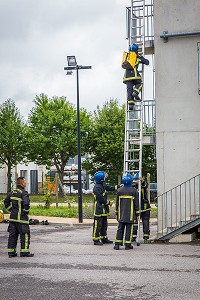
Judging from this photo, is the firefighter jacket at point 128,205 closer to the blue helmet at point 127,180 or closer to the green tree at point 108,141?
the blue helmet at point 127,180

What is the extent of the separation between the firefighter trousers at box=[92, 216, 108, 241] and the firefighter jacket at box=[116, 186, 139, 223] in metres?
0.78

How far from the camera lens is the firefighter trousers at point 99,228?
13.6 m

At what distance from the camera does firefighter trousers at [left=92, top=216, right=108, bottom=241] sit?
1362 centimetres

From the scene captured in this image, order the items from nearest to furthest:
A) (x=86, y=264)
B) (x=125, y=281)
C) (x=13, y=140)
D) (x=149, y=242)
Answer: (x=125, y=281) → (x=86, y=264) → (x=149, y=242) → (x=13, y=140)

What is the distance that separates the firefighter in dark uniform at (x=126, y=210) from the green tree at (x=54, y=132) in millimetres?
32419

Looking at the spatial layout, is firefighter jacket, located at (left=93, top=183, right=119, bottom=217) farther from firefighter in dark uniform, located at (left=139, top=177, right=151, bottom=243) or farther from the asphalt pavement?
firefighter in dark uniform, located at (left=139, top=177, right=151, bottom=243)

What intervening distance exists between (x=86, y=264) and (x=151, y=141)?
17.9 feet

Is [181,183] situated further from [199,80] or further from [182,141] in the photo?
[199,80]

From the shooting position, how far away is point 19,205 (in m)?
11.7

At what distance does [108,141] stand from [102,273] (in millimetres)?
35964

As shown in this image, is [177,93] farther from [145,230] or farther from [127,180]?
[145,230]

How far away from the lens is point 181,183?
14391 mm

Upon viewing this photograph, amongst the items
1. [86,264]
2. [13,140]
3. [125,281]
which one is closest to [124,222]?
[86,264]

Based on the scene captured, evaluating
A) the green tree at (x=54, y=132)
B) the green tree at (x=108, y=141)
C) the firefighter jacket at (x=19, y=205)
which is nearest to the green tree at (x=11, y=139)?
the green tree at (x=54, y=132)
